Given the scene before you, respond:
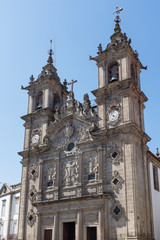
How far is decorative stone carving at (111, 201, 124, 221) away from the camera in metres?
21.0

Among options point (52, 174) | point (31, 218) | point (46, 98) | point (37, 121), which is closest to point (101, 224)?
point (52, 174)

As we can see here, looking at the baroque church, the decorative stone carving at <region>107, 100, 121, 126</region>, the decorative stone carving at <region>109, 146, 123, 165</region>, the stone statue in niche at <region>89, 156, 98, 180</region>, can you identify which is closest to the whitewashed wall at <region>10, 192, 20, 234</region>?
the baroque church

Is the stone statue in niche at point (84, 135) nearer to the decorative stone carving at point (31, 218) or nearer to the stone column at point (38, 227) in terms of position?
the stone column at point (38, 227)

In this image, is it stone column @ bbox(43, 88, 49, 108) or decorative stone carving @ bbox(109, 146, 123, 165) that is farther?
stone column @ bbox(43, 88, 49, 108)

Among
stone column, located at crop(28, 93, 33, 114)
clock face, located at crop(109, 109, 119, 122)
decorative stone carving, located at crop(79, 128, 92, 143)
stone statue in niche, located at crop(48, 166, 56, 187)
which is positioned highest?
stone column, located at crop(28, 93, 33, 114)

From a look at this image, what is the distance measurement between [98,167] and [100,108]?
5.14 m

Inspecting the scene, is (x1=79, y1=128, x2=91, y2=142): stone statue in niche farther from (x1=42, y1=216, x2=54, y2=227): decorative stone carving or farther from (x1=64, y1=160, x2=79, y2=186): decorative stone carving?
(x1=42, y1=216, x2=54, y2=227): decorative stone carving

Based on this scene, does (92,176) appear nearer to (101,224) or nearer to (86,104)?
(101,224)

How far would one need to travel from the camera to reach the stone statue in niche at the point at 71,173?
80.9 feet

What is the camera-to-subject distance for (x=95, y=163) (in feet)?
78.0

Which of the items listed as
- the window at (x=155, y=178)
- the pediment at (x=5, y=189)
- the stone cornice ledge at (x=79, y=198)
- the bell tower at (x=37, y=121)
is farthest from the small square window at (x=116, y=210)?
the pediment at (x=5, y=189)

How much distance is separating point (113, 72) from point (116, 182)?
33.3 feet

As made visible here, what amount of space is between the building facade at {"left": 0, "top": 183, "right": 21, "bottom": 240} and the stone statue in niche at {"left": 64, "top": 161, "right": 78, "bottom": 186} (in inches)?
396

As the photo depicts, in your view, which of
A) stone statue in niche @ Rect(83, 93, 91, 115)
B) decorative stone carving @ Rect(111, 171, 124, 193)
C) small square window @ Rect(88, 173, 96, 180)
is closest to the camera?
decorative stone carving @ Rect(111, 171, 124, 193)
